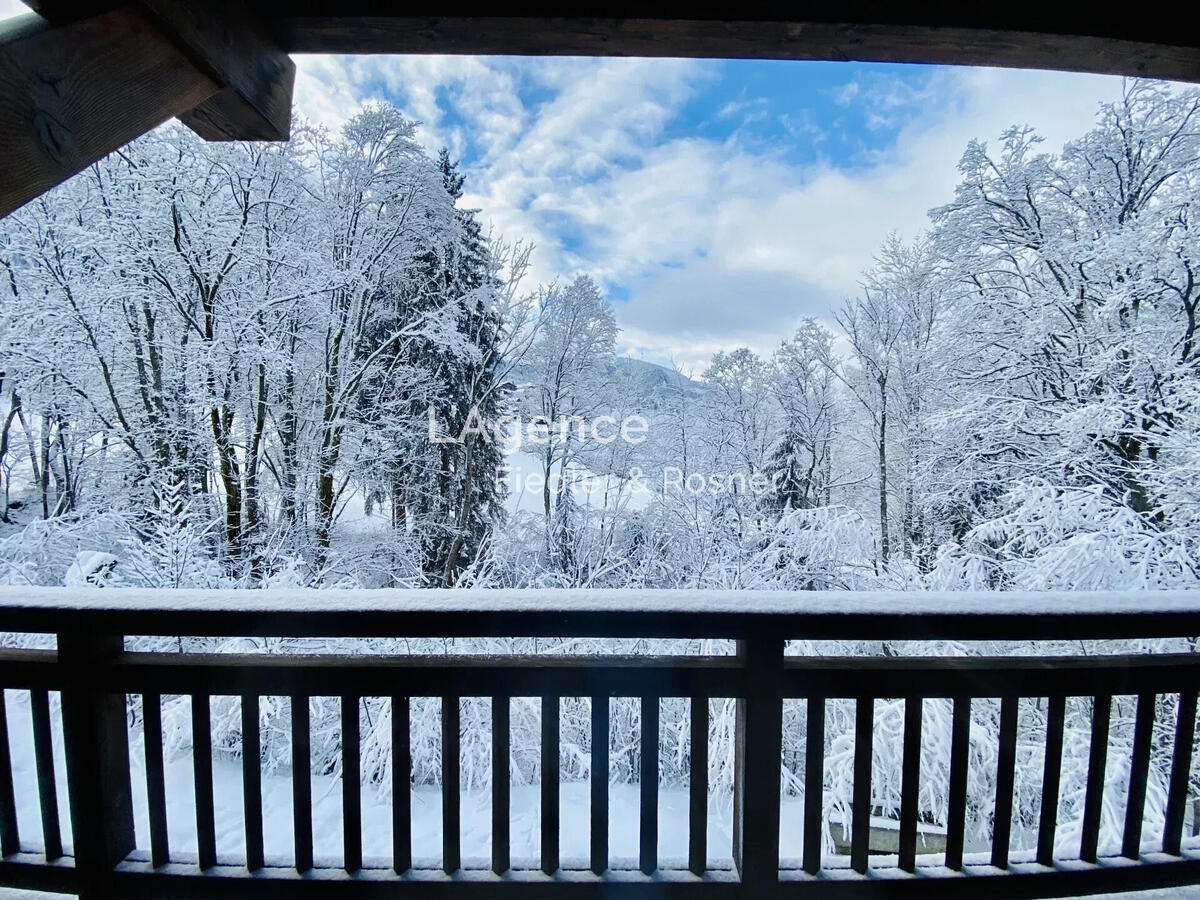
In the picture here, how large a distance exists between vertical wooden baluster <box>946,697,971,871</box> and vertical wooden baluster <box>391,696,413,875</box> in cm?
130

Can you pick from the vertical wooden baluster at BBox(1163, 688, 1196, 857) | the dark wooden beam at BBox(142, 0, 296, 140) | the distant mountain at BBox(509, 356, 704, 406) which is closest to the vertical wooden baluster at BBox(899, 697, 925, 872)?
the vertical wooden baluster at BBox(1163, 688, 1196, 857)

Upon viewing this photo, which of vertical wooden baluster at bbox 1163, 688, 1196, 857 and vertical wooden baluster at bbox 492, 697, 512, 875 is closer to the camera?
vertical wooden baluster at bbox 492, 697, 512, 875

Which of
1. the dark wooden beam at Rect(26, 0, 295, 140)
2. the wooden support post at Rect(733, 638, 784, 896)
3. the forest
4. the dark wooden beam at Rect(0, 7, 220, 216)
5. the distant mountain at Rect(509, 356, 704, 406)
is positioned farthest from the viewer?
the distant mountain at Rect(509, 356, 704, 406)

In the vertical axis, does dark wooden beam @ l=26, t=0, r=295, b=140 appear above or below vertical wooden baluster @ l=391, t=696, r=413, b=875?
above

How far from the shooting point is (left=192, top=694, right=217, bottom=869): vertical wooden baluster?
1.31 m

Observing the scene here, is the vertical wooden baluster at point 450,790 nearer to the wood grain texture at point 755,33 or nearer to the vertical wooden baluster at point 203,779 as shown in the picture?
the vertical wooden baluster at point 203,779

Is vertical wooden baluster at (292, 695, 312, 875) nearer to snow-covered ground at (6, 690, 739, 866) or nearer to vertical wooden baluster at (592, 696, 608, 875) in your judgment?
vertical wooden baluster at (592, 696, 608, 875)

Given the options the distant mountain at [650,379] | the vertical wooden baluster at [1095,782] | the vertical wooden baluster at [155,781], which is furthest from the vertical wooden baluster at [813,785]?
the distant mountain at [650,379]

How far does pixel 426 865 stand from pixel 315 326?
8.07 meters

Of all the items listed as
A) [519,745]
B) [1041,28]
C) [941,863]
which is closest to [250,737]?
[941,863]

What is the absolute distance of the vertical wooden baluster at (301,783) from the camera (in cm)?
131

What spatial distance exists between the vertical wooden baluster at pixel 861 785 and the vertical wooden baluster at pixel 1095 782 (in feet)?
1.86

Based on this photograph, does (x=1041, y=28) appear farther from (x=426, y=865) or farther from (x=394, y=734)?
(x=426, y=865)

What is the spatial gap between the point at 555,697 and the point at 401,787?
17.2 inches
